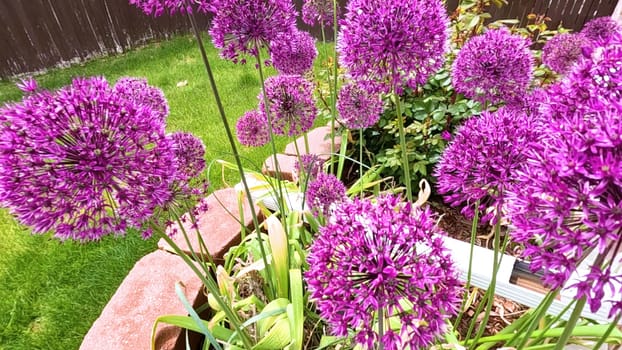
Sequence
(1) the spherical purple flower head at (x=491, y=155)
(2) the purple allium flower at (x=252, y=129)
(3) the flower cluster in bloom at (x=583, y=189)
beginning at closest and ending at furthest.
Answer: (3) the flower cluster in bloom at (x=583, y=189) < (1) the spherical purple flower head at (x=491, y=155) < (2) the purple allium flower at (x=252, y=129)

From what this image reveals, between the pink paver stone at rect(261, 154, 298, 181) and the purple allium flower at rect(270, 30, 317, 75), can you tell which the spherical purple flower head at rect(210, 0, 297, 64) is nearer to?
the purple allium flower at rect(270, 30, 317, 75)

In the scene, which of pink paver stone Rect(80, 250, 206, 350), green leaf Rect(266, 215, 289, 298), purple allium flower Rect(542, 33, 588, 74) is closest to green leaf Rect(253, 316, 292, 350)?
green leaf Rect(266, 215, 289, 298)

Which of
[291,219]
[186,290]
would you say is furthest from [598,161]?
[186,290]

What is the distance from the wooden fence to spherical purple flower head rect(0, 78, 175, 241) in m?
6.06

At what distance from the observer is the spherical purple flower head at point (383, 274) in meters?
0.91

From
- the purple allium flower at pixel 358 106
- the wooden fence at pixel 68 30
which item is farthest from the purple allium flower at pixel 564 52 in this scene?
the wooden fence at pixel 68 30

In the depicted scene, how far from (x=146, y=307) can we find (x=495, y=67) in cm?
186

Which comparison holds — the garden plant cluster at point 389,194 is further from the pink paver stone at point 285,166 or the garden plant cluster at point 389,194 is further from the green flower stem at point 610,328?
the pink paver stone at point 285,166

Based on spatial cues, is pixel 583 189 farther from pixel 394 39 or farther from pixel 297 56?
pixel 297 56

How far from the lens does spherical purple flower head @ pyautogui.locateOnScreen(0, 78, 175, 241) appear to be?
920mm

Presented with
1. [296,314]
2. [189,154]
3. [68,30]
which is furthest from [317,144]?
[68,30]

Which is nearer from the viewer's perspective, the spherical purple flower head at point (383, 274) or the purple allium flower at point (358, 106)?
the spherical purple flower head at point (383, 274)

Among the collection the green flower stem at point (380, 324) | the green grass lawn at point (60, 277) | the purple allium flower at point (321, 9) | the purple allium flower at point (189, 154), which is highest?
the purple allium flower at point (321, 9)

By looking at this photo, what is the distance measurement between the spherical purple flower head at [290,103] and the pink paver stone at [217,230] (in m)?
0.56
